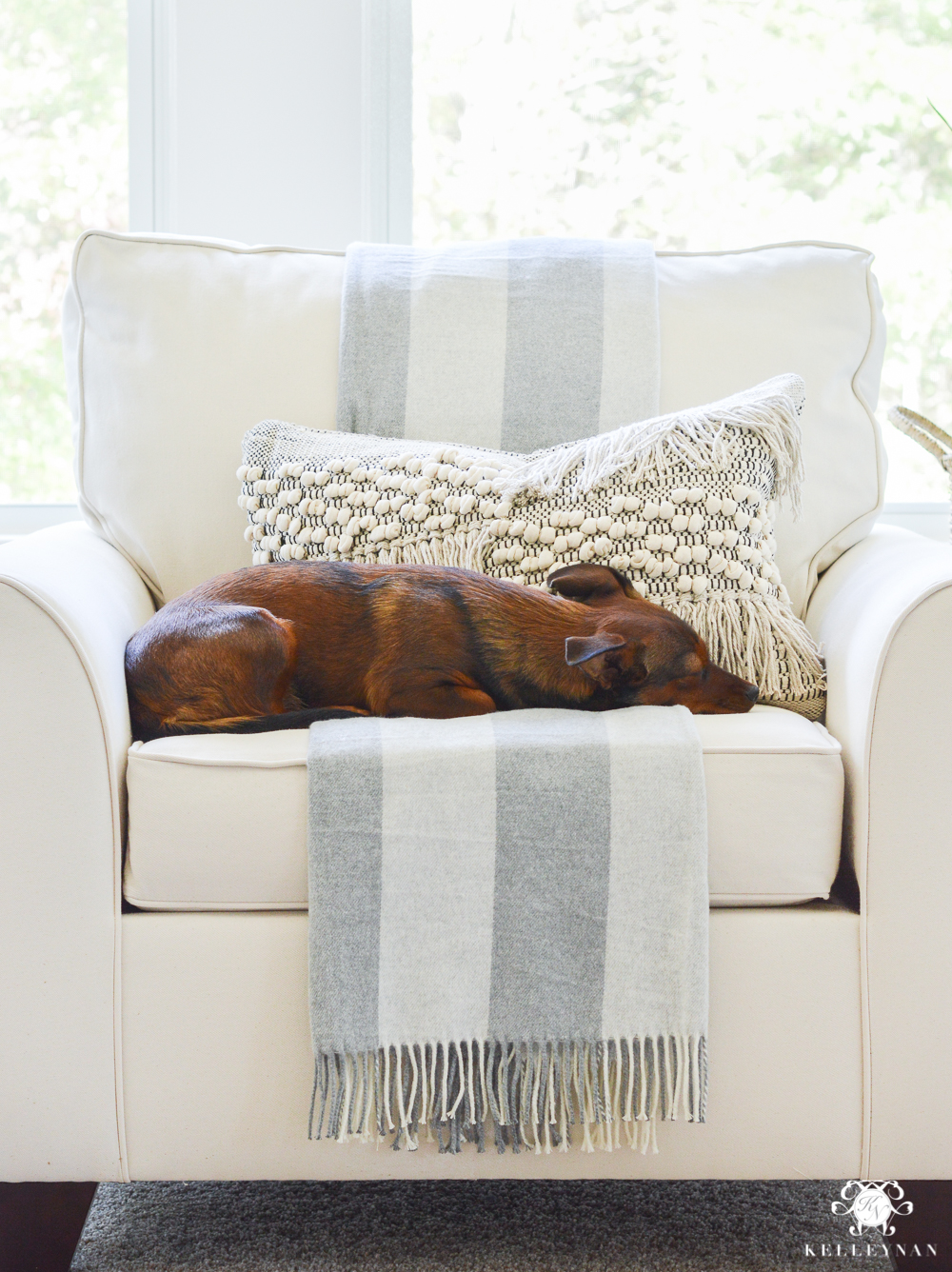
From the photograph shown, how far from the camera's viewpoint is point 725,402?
5.64 feet

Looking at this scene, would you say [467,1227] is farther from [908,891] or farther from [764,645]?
[764,645]

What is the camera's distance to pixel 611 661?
1435 mm

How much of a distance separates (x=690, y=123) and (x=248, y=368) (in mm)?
1602

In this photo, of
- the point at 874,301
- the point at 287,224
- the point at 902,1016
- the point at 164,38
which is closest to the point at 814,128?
the point at 874,301

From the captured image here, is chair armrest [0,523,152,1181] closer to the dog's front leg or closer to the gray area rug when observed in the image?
the gray area rug

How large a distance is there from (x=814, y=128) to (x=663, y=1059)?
8.32 ft

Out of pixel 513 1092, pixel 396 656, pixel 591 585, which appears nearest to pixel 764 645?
pixel 591 585

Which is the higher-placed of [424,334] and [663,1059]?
[424,334]

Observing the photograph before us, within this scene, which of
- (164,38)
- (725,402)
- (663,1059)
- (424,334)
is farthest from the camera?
(164,38)

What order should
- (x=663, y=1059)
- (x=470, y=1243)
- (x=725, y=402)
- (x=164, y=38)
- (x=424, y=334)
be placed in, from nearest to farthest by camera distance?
1. (x=663, y=1059)
2. (x=470, y=1243)
3. (x=725, y=402)
4. (x=424, y=334)
5. (x=164, y=38)

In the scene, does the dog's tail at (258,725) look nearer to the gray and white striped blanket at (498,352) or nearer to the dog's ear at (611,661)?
the dog's ear at (611,661)

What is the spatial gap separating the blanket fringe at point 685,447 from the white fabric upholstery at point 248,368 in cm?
22

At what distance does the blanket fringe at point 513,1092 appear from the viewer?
1.21 m

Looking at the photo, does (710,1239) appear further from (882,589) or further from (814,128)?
(814,128)
